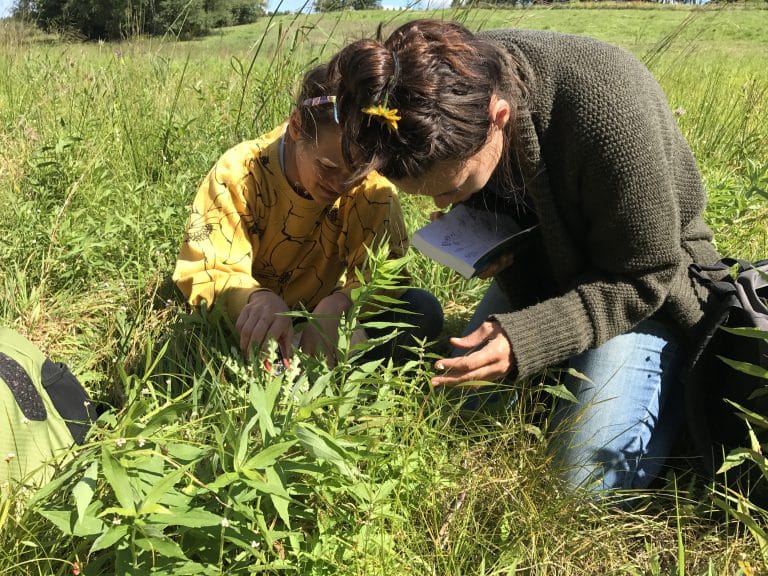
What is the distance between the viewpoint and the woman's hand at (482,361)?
1381mm

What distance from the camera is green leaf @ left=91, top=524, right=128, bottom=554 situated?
2.89 feet

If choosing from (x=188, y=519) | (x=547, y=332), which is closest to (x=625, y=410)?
(x=547, y=332)

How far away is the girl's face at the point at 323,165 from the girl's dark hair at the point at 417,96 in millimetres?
239

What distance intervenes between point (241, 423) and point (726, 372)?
4.01 feet

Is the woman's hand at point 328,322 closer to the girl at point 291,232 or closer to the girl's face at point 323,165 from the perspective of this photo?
the girl at point 291,232

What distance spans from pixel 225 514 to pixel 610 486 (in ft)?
3.33

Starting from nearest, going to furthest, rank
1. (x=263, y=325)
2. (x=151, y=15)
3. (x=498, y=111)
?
(x=498, y=111) < (x=263, y=325) < (x=151, y=15)

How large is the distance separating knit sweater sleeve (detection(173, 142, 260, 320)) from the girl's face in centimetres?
20

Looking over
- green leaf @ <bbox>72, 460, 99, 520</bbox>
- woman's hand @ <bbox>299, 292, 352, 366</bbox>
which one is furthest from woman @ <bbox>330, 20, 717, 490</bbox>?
green leaf @ <bbox>72, 460, 99, 520</bbox>

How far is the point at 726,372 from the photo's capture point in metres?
1.60

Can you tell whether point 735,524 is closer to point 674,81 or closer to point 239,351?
point 239,351

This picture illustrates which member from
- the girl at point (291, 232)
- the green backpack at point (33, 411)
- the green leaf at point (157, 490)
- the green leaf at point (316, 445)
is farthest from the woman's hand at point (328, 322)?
the green leaf at point (157, 490)

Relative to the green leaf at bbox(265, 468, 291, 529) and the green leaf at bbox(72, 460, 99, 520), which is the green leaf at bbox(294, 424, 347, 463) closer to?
the green leaf at bbox(265, 468, 291, 529)

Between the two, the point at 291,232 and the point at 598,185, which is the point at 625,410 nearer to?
the point at 598,185
